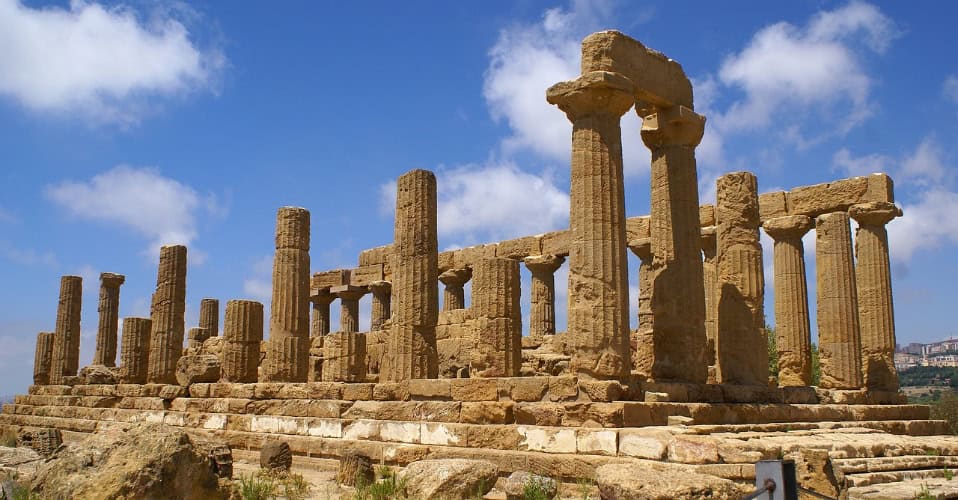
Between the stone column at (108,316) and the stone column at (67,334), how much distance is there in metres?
0.75

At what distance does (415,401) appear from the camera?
593 inches

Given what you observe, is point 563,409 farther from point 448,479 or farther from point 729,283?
point 729,283

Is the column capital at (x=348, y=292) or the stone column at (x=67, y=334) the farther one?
the column capital at (x=348, y=292)

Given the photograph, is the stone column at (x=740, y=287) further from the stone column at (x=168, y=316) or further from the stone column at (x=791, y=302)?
the stone column at (x=168, y=316)

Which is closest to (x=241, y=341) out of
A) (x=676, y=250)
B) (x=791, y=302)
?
(x=676, y=250)

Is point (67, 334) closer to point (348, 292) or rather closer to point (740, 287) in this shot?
point (348, 292)

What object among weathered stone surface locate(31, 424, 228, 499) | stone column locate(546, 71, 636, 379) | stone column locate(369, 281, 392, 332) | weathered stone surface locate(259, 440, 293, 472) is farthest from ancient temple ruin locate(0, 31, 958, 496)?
weathered stone surface locate(31, 424, 228, 499)

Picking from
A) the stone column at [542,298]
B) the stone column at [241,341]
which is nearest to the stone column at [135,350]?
the stone column at [241,341]

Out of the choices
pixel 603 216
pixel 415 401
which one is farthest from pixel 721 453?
pixel 415 401

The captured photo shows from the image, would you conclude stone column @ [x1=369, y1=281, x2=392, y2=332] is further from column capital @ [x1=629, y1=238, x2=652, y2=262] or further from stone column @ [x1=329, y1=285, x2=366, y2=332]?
column capital @ [x1=629, y1=238, x2=652, y2=262]

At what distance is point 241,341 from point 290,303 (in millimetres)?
1657

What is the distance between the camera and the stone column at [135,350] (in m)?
25.3

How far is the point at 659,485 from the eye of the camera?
28.7 feet

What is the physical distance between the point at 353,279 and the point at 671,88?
60.2 feet
